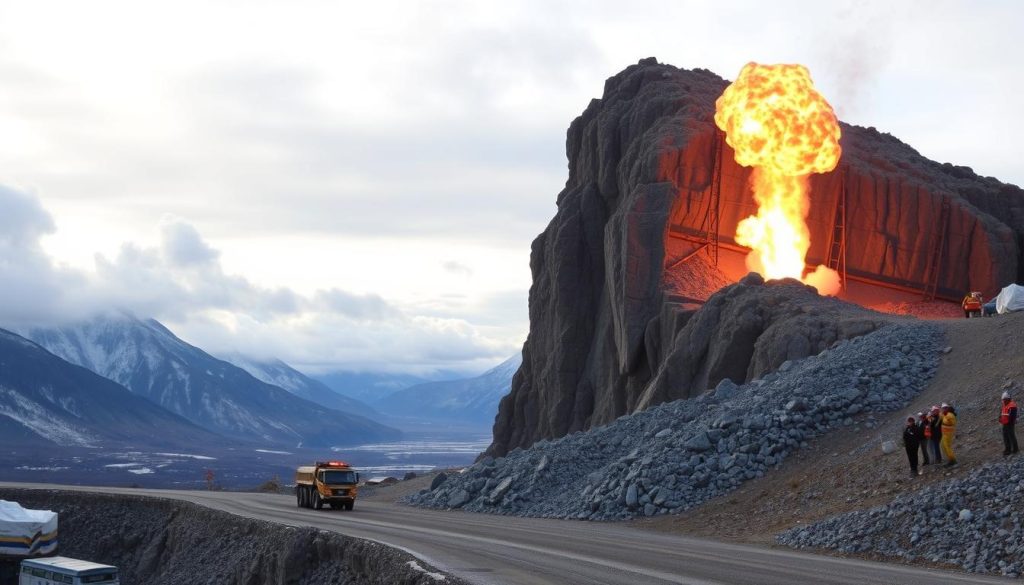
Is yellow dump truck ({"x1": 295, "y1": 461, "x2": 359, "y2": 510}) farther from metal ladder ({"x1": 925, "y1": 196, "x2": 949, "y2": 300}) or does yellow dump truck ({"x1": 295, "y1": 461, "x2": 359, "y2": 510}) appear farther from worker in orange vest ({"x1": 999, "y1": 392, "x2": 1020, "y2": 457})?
metal ladder ({"x1": 925, "y1": 196, "x2": 949, "y2": 300})

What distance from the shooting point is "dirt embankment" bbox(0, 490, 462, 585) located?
3152 cm

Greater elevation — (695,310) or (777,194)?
(777,194)

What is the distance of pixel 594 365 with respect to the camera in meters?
73.4

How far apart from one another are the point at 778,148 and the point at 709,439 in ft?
96.8

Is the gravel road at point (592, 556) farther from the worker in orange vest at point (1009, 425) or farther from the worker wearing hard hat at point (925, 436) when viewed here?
the worker in orange vest at point (1009, 425)

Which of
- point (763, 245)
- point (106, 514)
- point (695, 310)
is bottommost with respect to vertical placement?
point (106, 514)

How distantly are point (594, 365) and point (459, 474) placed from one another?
20.9 m

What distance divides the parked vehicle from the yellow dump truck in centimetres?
980

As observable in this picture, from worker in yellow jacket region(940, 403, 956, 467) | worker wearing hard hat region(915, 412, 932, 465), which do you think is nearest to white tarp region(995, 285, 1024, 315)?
worker wearing hard hat region(915, 412, 932, 465)

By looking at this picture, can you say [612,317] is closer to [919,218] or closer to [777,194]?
[777,194]

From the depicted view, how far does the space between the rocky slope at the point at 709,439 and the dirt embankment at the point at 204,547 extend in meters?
10.2

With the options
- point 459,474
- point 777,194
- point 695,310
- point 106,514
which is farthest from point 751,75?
point 106,514

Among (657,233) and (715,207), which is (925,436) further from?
(715,207)

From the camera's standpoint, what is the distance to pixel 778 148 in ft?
221
